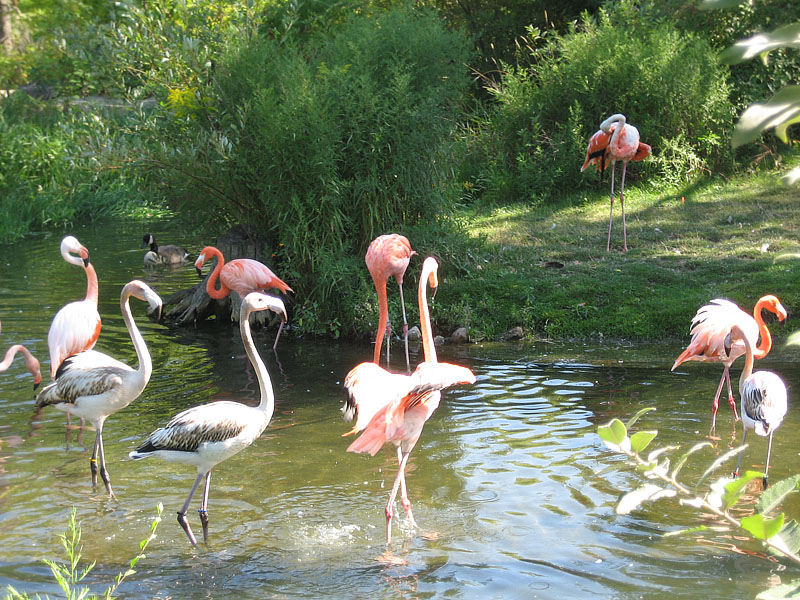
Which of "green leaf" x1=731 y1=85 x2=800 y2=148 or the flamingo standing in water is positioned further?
the flamingo standing in water

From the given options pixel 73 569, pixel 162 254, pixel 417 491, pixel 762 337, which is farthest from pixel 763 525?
pixel 162 254

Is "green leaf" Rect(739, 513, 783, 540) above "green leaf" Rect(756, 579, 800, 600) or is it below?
above

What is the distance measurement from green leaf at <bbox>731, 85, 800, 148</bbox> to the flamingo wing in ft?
19.5

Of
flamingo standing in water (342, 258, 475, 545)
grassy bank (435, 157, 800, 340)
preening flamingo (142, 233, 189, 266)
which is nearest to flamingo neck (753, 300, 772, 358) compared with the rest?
grassy bank (435, 157, 800, 340)

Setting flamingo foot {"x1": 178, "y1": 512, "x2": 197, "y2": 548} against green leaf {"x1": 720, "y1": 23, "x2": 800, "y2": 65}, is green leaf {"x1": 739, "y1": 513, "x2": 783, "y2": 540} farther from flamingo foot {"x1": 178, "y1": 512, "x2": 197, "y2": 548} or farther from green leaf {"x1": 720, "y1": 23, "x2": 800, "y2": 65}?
flamingo foot {"x1": 178, "y1": 512, "x2": 197, "y2": 548}

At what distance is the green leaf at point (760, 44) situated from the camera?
0.99 metres

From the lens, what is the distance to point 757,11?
475 inches

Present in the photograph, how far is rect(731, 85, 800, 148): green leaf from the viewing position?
3.20 feet

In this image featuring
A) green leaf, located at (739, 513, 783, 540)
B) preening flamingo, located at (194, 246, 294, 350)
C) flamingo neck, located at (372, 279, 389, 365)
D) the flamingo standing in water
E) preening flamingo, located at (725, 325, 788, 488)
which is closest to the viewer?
green leaf, located at (739, 513, 783, 540)

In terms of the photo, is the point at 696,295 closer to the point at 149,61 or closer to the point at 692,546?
the point at 692,546

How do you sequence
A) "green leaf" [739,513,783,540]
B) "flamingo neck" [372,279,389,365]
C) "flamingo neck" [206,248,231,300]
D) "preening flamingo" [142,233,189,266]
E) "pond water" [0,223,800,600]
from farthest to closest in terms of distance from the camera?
"preening flamingo" [142,233,189,266] → "flamingo neck" [206,248,231,300] → "flamingo neck" [372,279,389,365] → "pond water" [0,223,800,600] → "green leaf" [739,513,783,540]

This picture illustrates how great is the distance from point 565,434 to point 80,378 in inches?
125

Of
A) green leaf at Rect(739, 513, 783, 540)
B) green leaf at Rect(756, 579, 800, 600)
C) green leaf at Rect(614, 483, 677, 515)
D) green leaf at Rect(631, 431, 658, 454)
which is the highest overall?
green leaf at Rect(631, 431, 658, 454)

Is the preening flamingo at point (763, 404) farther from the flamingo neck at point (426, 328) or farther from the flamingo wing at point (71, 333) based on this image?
the flamingo wing at point (71, 333)
